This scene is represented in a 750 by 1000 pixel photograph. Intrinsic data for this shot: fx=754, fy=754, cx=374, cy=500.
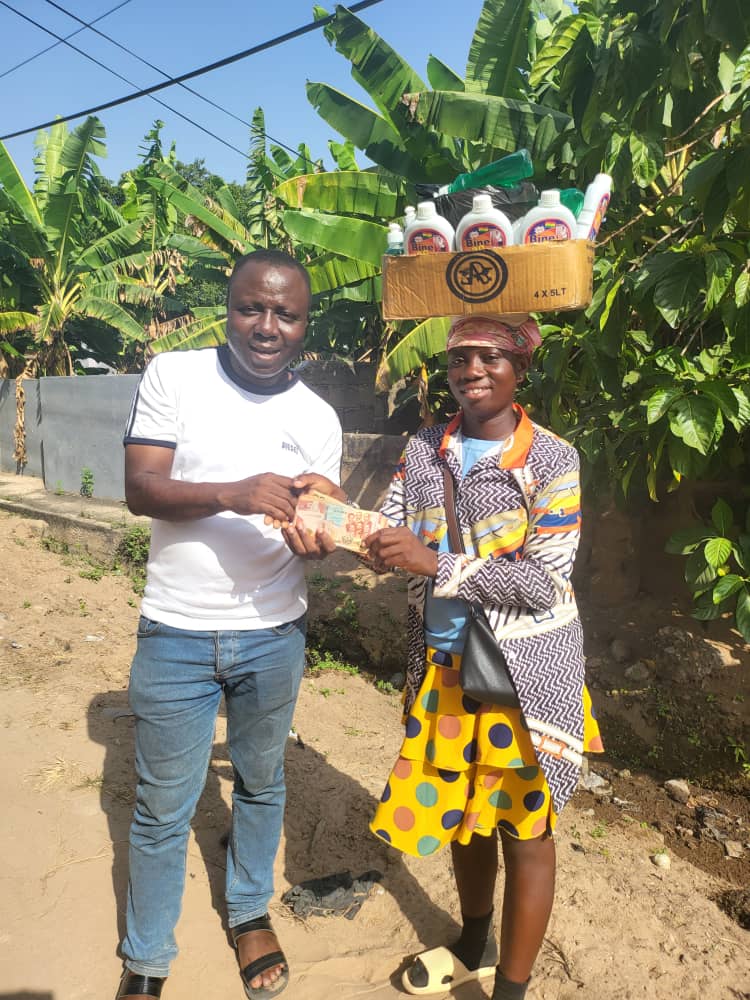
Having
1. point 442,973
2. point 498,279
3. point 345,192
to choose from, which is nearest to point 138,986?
point 442,973

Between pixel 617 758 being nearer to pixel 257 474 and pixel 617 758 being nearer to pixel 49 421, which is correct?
pixel 257 474

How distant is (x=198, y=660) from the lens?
1957 millimetres

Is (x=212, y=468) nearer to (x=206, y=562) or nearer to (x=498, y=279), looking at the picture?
(x=206, y=562)

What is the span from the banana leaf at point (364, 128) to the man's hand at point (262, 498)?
4670 millimetres

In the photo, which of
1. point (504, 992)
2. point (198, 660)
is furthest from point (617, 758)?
point (198, 660)

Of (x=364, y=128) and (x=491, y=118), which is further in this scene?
(x=364, y=128)

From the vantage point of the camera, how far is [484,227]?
1.71m

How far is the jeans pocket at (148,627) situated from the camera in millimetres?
1947

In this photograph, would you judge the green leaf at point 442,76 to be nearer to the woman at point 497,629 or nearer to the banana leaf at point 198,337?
the banana leaf at point 198,337

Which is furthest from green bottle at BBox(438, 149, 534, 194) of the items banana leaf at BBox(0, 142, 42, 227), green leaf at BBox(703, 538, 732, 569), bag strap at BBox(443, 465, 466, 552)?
banana leaf at BBox(0, 142, 42, 227)

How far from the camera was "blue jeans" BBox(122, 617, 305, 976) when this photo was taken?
6.39 ft

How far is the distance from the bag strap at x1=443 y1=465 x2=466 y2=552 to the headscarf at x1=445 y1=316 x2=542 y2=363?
336 mm

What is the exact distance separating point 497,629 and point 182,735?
0.87 metres

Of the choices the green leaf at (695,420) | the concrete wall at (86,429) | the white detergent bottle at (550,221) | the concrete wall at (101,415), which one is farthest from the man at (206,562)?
the concrete wall at (86,429)
